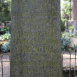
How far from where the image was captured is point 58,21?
2096mm

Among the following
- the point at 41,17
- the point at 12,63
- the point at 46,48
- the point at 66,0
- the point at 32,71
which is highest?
the point at 66,0

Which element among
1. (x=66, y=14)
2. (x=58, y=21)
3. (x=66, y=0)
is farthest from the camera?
(x=66, y=0)

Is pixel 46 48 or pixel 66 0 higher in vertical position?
pixel 66 0

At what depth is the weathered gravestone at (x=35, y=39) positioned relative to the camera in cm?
209

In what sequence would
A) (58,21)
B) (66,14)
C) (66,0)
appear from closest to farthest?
(58,21) → (66,14) → (66,0)

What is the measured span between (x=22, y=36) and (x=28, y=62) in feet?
1.54

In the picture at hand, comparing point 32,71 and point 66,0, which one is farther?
point 66,0

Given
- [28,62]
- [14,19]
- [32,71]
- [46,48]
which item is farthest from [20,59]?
[14,19]

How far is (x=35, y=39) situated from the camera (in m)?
2.14

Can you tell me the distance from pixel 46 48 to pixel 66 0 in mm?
34298

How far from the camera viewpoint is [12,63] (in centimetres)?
220

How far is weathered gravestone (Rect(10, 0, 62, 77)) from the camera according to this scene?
2.09m

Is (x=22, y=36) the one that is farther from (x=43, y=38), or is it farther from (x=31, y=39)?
(x=43, y=38)

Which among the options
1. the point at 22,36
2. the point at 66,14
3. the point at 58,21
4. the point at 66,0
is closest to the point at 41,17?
the point at 58,21
